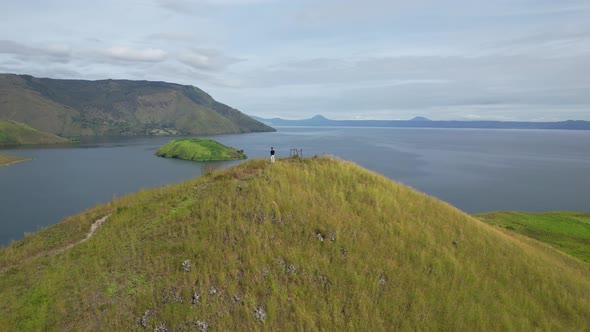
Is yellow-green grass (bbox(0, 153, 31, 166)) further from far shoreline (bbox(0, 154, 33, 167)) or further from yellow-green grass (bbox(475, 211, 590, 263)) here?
yellow-green grass (bbox(475, 211, 590, 263))

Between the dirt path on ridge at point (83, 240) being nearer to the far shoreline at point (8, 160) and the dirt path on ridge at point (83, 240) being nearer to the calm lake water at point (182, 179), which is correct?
the calm lake water at point (182, 179)

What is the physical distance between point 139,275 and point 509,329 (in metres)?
17.5

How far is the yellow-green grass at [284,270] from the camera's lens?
Answer: 1348cm

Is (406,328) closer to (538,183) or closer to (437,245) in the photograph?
(437,245)

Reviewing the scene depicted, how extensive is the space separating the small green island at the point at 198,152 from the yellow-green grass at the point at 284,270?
14134 centimetres

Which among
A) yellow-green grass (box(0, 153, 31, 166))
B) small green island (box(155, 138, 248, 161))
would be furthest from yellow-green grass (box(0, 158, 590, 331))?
yellow-green grass (box(0, 153, 31, 166))

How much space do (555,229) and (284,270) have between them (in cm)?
4984

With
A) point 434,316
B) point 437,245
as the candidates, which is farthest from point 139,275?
→ point 437,245

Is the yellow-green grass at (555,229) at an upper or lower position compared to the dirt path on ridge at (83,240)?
lower

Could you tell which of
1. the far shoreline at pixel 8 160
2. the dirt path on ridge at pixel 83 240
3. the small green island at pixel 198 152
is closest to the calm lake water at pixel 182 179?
the far shoreline at pixel 8 160

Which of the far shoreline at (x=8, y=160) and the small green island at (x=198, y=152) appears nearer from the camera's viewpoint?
the far shoreline at (x=8, y=160)

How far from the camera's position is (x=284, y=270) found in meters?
15.5

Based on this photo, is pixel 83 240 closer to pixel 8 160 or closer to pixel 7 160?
pixel 7 160

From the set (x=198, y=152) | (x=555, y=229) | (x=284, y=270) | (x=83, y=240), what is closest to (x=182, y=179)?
(x=198, y=152)
